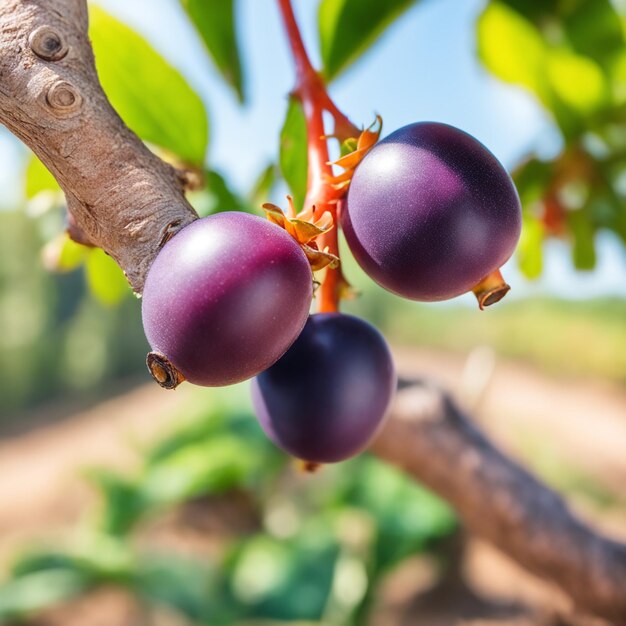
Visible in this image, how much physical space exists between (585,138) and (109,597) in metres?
1.97

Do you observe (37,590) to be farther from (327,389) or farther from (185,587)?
(327,389)

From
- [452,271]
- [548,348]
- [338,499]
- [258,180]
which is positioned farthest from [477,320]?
[452,271]

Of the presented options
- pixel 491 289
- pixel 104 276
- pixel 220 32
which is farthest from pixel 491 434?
pixel 491 289

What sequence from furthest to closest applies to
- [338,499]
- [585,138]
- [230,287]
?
[338,499], [585,138], [230,287]

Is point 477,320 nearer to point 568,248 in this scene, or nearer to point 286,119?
point 568,248

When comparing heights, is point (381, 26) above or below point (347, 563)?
above

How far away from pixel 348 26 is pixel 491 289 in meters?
0.45

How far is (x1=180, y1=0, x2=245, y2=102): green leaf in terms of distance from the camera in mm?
728

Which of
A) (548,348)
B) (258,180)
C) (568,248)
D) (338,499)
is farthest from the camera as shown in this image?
(548,348)

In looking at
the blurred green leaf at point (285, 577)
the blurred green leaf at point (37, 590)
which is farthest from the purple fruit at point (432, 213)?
the blurred green leaf at point (37, 590)

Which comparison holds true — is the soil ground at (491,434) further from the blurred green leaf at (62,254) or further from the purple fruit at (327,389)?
the purple fruit at (327,389)

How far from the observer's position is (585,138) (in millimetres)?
1127

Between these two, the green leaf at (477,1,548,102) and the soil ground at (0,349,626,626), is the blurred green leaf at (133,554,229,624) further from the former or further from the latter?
the green leaf at (477,1,548,102)

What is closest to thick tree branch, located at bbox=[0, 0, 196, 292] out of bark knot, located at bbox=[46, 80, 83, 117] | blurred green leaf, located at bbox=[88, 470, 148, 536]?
bark knot, located at bbox=[46, 80, 83, 117]
